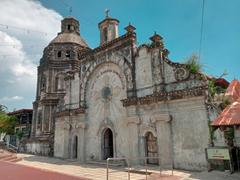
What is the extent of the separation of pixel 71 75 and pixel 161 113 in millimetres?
12032

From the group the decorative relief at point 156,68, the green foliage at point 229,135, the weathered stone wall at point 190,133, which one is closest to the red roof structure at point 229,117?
the green foliage at point 229,135

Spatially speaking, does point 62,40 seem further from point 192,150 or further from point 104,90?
point 192,150

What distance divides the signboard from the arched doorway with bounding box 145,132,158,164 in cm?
415

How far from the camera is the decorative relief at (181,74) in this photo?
13805 mm

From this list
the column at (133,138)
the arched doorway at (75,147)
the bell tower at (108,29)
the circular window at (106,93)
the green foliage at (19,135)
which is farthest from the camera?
the green foliage at (19,135)

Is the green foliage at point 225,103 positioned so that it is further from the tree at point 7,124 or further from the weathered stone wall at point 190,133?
the tree at point 7,124

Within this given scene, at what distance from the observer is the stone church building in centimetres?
1312

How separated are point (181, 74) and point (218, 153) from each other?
530 centimetres

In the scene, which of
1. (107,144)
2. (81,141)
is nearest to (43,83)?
(81,141)

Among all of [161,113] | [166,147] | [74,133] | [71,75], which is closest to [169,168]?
[166,147]

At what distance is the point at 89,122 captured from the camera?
65.4 ft

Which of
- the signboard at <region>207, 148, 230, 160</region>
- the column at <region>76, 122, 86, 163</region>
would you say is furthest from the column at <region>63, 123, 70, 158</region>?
the signboard at <region>207, 148, 230, 160</region>

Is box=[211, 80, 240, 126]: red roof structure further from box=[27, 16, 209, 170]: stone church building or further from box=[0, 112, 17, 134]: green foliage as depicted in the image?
box=[0, 112, 17, 134]: green foliage

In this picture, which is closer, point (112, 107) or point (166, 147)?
point (166, 147)
